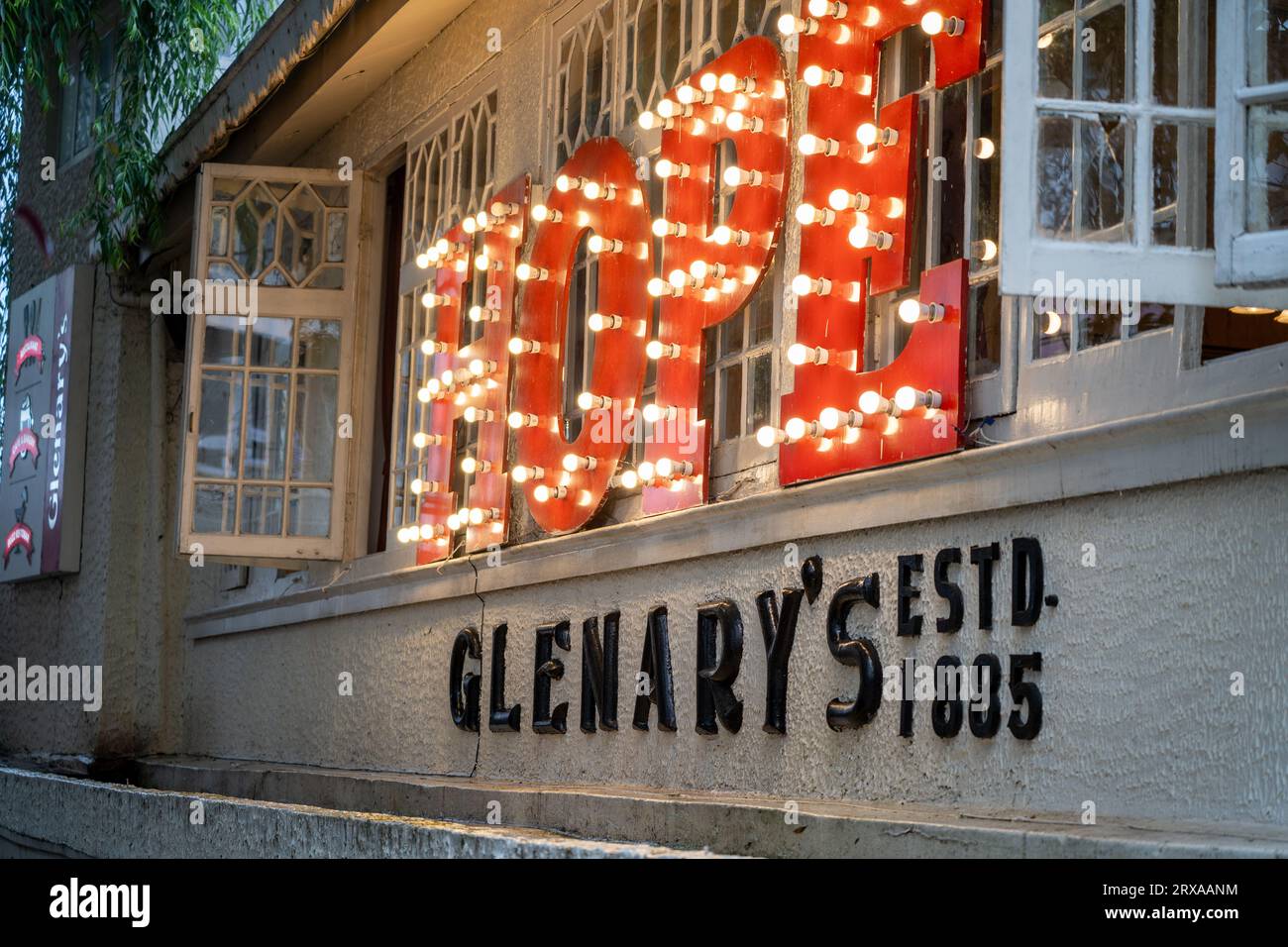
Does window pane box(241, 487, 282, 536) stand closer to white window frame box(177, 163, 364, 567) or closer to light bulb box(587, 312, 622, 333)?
white window frame box(177, 163, 364, 567)

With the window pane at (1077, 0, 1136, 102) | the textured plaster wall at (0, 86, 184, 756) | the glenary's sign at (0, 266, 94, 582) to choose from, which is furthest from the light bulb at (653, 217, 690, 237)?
the glenary's sign at (0, 266, 94, 582)

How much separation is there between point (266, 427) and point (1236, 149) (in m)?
6.67

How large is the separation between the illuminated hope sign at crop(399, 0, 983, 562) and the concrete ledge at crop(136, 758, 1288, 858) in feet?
3.06

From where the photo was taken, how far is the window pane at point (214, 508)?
8.52m

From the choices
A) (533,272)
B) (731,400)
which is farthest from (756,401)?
(533,272)

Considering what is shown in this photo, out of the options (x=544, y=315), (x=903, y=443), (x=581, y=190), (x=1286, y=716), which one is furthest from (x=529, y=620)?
(x=1286, y=716)

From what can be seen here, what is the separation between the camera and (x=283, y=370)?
350 inches

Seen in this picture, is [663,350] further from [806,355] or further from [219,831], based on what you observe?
[219,831]

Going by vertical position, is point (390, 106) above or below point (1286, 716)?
above

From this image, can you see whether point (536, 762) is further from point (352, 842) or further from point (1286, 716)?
point (1286, 716)

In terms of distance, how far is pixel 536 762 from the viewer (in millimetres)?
6301

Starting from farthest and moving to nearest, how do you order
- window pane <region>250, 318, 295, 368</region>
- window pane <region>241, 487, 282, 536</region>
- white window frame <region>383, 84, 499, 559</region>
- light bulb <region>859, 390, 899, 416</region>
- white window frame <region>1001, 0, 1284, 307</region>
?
window pane <region>250, 318, 295, 368</region> → window pane <region>241, 487, 282, 536</region> → white window frame <region>383, 84, 499, 559</region> → light bulb <region>859, 390, 899, 416</region> → white window frame <region>1001, 0, 1284, 307</region>

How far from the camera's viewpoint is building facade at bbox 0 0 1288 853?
3.29 meters

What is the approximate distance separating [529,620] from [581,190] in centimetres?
166
